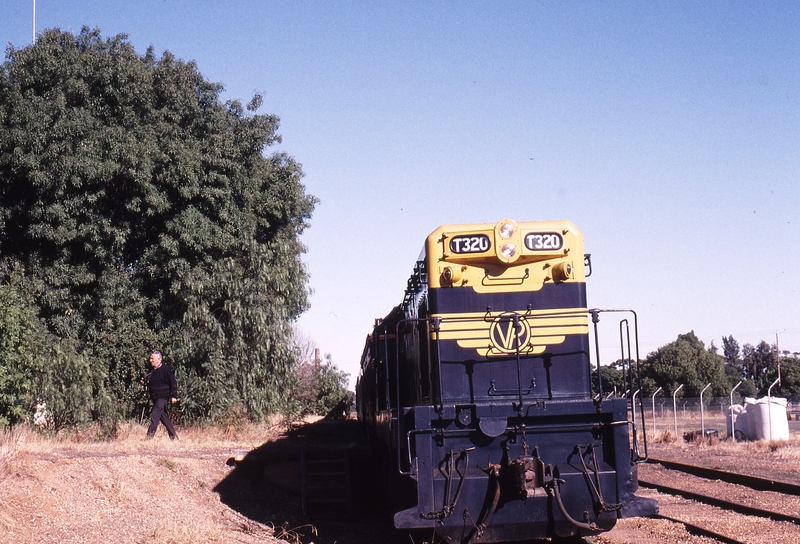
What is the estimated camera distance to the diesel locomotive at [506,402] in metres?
7.11

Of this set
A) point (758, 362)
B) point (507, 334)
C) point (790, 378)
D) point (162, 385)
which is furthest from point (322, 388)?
point (758, 362)

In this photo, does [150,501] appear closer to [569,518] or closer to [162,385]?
[162,385]

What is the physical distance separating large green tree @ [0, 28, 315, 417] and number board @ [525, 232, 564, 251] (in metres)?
10.1

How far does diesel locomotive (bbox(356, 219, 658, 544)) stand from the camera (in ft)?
23.3

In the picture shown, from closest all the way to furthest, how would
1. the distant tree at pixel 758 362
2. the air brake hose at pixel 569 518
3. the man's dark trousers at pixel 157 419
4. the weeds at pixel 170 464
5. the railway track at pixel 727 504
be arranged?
the air brake hose at pixel 569 518, the railway track at pixel 727 504, the weeds at pixel 170 464, the man's dark trousers at pixel 157 419, the distant tree at pixel 758 362

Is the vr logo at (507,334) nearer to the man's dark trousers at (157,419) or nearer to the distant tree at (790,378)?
the man's dark trousers at (157,419)

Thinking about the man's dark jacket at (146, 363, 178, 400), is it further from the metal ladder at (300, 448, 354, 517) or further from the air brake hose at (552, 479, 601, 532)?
the air brake hose at (552, 479, 601, 532)

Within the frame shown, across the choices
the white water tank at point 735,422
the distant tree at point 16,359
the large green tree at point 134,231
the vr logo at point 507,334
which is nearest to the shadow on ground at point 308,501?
the vr logo at point 507,334

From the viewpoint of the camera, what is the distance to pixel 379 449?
39.3 feet

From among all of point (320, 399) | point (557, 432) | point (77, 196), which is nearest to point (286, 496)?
point (557, 432)

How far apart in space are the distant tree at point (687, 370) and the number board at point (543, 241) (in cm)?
5538

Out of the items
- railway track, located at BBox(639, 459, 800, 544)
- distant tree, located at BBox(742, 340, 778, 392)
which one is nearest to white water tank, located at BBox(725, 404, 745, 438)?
railway track, located at BBox(639, 459, 800, 544)

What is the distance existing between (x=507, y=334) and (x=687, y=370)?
56404mm

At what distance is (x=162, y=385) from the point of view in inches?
549
